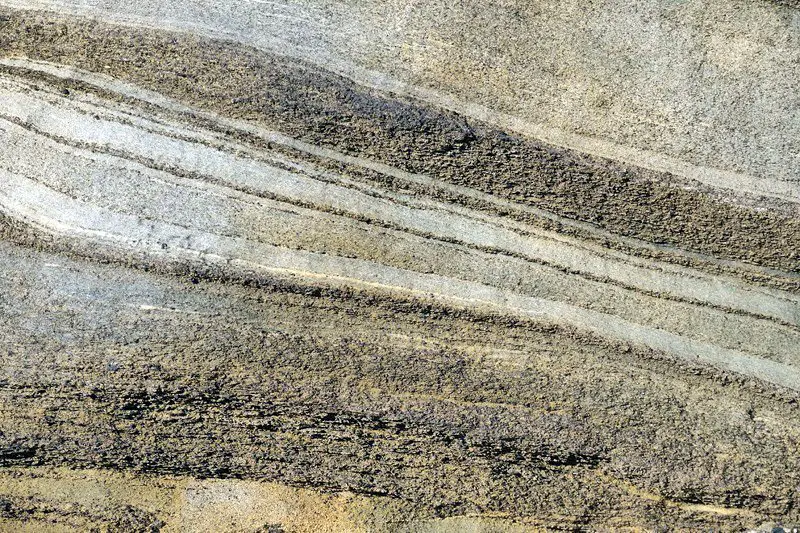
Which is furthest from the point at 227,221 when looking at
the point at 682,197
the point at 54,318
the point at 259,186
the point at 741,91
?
the point at 741,91

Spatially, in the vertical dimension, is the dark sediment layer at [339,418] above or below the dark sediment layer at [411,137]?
below

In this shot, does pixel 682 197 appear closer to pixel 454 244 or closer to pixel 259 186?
pixel 454 244

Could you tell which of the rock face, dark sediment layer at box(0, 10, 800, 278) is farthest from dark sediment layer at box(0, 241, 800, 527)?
dark sediment layer at box(0, 10, 800, 278)

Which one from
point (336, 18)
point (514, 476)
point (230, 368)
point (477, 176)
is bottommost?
point (514, 476)

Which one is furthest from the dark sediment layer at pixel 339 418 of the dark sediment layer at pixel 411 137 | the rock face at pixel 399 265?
the dark sediment layer at pixel 411 137

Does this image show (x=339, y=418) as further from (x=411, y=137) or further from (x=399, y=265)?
(x=411, y=137)

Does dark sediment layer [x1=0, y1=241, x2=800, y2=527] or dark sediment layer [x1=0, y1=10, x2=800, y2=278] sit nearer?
dark sediment layer [x1=0, y1=241, x2=800, y2=527]

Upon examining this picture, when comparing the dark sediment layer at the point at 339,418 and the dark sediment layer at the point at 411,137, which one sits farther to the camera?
the dark sediment layer at the point at 411,137

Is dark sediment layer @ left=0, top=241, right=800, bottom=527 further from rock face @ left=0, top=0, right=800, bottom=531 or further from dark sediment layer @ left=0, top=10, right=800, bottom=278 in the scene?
dark sediment layer @ left=0, top=10, right=800, bottom=278

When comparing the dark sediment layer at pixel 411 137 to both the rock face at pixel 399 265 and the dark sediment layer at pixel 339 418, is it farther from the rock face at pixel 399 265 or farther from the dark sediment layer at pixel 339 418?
the dark sediment layer at pixel 339 418
